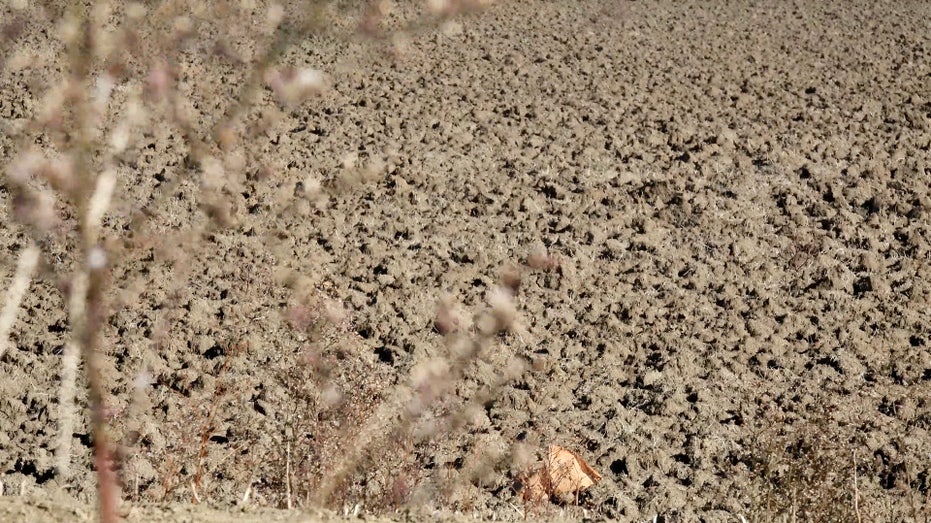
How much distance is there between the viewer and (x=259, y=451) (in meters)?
4.49

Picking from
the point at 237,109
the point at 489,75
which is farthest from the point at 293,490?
the point at 489,75

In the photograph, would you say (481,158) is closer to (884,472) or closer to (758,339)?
(758,339)

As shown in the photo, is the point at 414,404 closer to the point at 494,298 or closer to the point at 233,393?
the point at 233,393

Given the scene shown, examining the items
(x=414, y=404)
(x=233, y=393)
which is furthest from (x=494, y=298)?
(x=233, y=393)

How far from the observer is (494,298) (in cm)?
601

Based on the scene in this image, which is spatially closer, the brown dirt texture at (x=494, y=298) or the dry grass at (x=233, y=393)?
the dry grass at (x=233, y=393)

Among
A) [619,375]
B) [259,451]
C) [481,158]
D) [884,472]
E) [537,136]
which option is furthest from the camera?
[537,136]

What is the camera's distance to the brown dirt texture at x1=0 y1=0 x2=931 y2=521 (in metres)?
4.43

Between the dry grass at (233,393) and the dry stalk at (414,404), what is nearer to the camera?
the dry grass at (233,393)

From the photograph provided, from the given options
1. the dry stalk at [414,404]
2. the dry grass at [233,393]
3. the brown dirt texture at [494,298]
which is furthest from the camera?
the brown dirt texture at [494,298]

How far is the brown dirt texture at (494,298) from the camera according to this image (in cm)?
443

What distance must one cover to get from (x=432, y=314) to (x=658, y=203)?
2.30 m

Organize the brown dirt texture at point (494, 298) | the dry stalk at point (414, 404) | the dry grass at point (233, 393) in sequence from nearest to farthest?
the dry grass at point (233, 393), the dry stalk at point (414, 404), the brown dirt texture at point (494, 298)

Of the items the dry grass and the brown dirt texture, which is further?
the brown dirt texture
